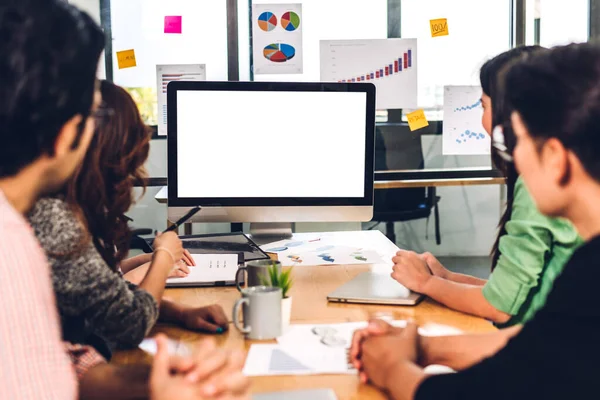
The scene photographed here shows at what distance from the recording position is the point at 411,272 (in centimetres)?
150

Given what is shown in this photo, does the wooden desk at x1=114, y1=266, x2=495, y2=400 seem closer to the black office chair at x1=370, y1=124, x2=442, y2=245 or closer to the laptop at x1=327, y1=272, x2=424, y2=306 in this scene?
the laptop at x1=327, y1=272, x2=424, y2=306

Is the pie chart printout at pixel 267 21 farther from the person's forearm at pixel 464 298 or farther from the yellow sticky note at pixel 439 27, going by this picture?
the person's forearm at pixel 464 298

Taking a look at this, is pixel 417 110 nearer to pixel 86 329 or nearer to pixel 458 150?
pixel 458 150

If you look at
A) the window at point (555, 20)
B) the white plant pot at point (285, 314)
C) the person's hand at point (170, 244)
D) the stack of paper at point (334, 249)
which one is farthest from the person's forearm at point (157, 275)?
the window at point (555, 20)

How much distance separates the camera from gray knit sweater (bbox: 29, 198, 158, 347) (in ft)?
3.36

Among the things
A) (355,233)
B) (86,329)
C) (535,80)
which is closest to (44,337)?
(86,329)

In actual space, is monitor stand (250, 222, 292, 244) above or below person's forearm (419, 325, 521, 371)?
above

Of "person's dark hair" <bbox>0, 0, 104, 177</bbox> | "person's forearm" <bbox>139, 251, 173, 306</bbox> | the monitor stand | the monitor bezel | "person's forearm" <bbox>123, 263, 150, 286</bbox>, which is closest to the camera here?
"person's dark hair" <bbox>0, 0, 104, 177</bbox>

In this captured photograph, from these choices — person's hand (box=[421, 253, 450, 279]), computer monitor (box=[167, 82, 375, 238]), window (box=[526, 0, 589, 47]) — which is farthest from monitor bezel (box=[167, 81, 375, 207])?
window (box=[526, 0, 589, 47])

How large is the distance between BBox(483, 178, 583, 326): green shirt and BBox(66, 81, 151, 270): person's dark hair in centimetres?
73

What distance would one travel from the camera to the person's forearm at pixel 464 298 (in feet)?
4.45

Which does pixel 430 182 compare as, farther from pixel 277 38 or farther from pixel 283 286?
pixel 283 286

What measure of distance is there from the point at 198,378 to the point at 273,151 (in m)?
1.16

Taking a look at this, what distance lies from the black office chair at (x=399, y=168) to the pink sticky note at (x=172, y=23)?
124 centimetres
